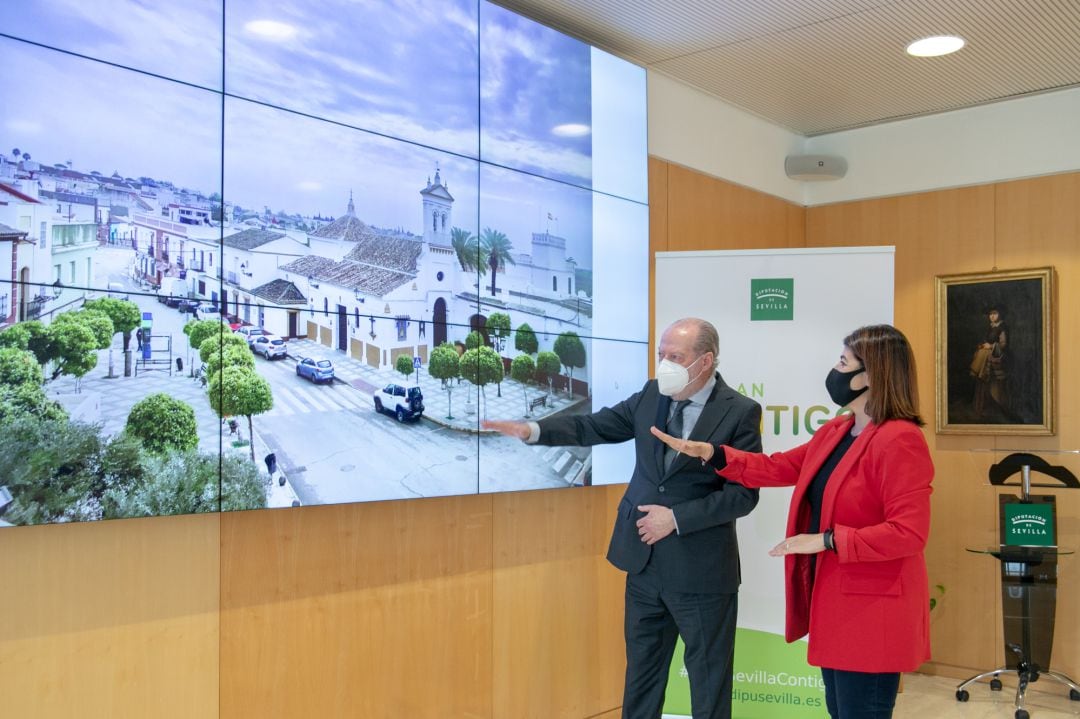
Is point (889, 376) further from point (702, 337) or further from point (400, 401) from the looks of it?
point (400, 401)

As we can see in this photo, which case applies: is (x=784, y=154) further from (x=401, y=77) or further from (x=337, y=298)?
(x=337, y=298)

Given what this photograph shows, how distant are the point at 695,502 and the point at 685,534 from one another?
115mm

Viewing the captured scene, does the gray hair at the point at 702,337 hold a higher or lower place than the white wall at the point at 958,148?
lower

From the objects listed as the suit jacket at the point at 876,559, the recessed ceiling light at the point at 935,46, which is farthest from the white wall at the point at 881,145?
the suit jacket at the point at 876,559

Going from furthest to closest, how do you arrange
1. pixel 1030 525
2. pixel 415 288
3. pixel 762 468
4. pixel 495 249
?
1. pixel 1030 525
2. pixel 495 249
3. pixel 415 288
4. pixel 762 468

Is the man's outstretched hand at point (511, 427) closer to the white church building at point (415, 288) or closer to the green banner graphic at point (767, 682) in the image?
the white church building at point (415, 288)

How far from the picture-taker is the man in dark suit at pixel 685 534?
325cm

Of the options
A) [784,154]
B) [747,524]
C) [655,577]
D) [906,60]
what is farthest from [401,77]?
[784,154]

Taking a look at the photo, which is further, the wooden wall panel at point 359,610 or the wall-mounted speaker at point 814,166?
the wall-mounted speaker at point 814,166

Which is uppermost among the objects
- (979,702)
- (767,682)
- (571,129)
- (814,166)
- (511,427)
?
(814,166)

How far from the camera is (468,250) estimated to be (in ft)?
12.7

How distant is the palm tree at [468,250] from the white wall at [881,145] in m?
1.55

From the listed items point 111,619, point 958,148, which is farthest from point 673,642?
point 958,148

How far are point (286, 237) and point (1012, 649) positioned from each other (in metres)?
4.32
